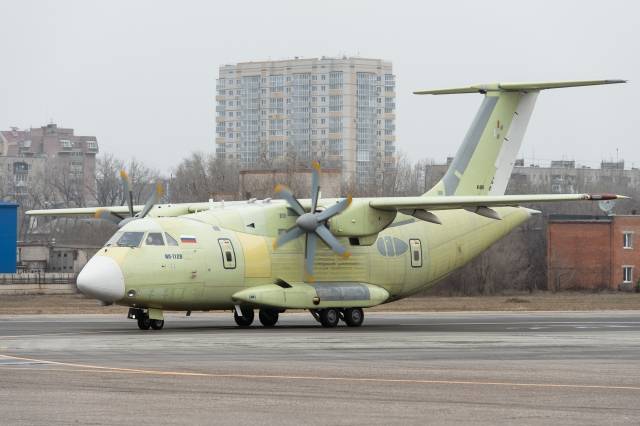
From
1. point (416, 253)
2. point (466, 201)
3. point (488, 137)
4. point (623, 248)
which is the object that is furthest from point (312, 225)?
point (623, 248)

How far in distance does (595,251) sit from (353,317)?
5064cm

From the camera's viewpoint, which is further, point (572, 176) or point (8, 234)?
point (572, 176)

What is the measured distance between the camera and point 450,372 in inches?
779

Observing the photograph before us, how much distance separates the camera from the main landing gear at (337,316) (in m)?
35.8

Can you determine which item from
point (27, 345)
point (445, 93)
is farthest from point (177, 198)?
point (27, 345)

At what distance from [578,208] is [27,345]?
99.6 m

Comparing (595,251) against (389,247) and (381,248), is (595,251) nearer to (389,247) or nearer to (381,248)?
(389,247)

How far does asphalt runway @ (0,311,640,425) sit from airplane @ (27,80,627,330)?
162cm

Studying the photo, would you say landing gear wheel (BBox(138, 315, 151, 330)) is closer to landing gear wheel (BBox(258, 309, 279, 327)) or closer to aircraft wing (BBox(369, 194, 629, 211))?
landing gear wheel (BBox(258, 309, 279, 327))

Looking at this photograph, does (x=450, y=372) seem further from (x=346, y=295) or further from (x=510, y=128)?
(x=510, y=128)

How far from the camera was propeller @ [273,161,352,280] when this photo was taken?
3444cm

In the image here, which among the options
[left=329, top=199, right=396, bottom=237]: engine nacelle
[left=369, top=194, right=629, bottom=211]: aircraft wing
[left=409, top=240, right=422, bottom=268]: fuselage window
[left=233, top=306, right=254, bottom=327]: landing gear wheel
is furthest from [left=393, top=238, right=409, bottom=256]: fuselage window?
[left=233, top=306, right=254, bottom=327]: landing gear wheel

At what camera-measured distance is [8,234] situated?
65.6m

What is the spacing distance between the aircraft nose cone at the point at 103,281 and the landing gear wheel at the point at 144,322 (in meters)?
1.94
